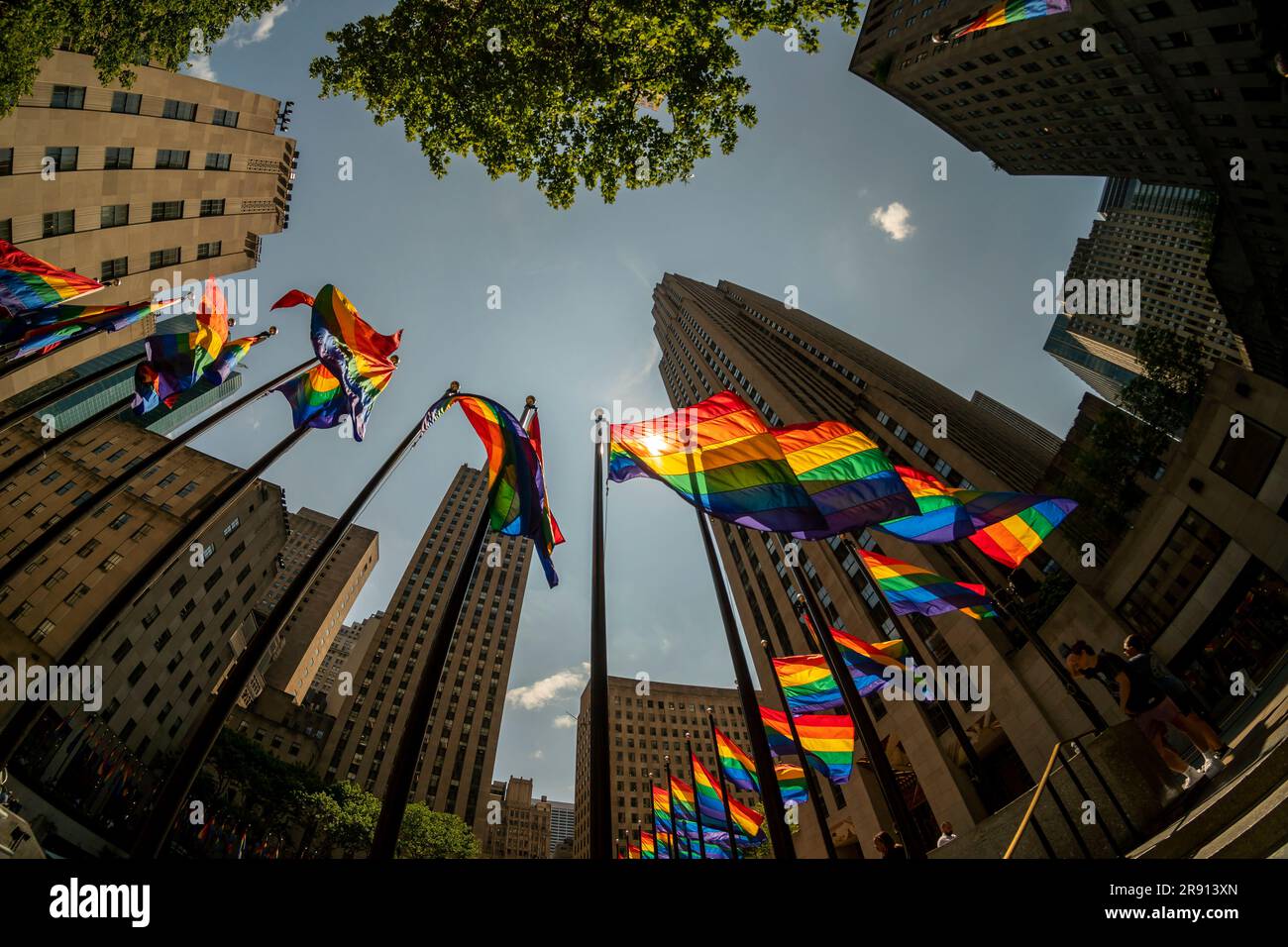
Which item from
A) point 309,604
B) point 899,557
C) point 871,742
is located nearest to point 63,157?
point 871,742

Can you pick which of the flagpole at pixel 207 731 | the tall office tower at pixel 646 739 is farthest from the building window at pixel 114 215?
the tall office tower at pixel 646 739

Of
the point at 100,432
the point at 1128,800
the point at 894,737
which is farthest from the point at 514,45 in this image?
the point at 100,432

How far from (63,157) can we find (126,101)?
500 centimetres

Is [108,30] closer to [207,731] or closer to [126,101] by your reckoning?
[126,101]

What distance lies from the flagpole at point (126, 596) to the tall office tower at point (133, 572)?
1378 inches

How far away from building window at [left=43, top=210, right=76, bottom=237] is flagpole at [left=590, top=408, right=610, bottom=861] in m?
34.5

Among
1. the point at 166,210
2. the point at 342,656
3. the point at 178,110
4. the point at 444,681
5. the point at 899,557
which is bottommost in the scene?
the point at 899,557

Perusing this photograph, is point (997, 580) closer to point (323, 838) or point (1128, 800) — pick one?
point (1128, 800)

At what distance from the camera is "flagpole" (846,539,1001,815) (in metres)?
9.78

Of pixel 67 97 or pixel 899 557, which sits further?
pixel 899 557

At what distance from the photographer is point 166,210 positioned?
103 feet

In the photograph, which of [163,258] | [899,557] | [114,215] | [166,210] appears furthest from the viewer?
[163,258]

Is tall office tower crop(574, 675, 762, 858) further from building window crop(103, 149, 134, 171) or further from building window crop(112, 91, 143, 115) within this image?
building window crop(112, 91, 143, 115)

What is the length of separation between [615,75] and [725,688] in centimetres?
10468
